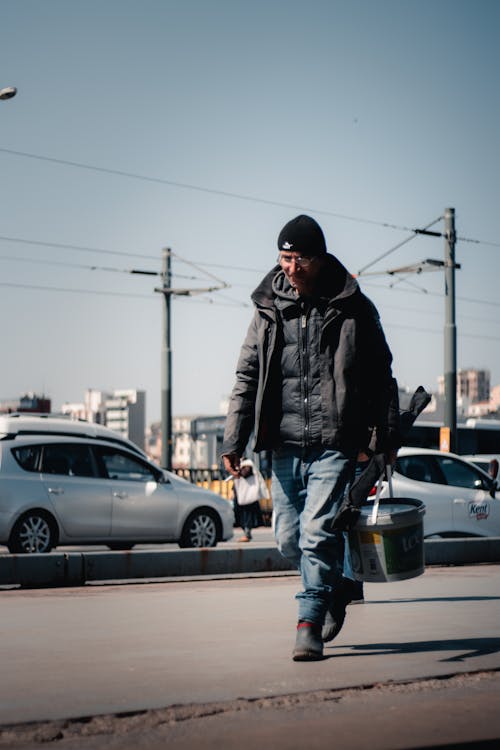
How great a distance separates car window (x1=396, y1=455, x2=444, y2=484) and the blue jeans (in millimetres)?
9077

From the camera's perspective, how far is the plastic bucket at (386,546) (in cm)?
553

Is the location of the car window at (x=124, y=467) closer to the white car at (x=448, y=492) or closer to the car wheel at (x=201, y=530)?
the car wheel at (x=201, y=530)

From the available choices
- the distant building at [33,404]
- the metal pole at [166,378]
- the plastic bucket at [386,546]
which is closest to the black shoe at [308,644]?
the plastic bucket at [386,546]

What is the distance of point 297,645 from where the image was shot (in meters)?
5.33

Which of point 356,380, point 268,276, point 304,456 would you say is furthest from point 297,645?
point 268,276

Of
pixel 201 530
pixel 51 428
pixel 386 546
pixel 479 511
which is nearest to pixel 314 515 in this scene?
pixel 386 546

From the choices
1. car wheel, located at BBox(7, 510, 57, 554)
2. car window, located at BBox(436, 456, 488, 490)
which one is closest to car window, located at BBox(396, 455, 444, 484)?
car window, located at BBox(436, 456, 488, 490)

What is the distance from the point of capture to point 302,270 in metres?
5.54

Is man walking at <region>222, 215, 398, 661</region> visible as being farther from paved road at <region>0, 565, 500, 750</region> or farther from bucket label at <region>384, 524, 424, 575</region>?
paved road at <region>0, 565, 500, 750</region>

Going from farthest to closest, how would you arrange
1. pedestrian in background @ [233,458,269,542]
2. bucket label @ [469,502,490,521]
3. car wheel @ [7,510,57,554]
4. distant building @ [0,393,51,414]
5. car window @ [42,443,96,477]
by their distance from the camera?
distant building @ [0,393,51,414] < pedestrian in background @ [233,458,269,542] < car window @ [42,443,96,477] < bucket label @ [469,502,490,521] < car wheel @ [7,510,57,554]

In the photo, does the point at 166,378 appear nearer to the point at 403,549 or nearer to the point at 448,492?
the point at 448,492

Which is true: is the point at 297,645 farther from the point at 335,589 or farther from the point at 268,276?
the point at 268,276

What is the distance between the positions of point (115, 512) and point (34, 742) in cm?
1135

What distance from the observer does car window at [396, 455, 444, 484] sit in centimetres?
1455
